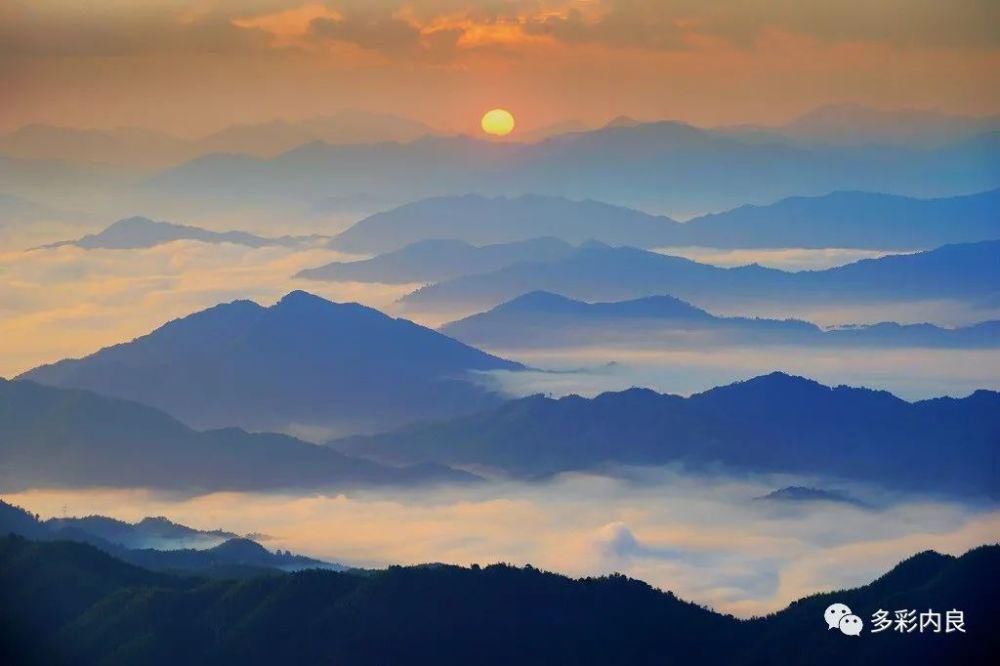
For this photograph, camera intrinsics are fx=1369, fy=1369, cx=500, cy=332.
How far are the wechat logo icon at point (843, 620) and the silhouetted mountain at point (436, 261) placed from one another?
306cm

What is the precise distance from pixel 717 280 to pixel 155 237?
13.0ft

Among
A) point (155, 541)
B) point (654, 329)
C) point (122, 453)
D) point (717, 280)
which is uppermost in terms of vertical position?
point (717, 280)

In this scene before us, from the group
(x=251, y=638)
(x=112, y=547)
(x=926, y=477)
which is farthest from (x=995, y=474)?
(x=112, y=547)

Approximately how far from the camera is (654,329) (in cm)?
945

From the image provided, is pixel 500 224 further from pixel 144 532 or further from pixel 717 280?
pixel 144 532

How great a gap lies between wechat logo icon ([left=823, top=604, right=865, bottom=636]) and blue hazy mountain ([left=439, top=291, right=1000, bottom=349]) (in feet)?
6.51

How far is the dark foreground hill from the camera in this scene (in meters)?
8.18

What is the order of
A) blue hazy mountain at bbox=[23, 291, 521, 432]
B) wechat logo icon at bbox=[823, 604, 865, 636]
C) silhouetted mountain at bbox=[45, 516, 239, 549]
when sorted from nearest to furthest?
wechat logo icon at bbox=[823, 604, 865, 636]
silhouetted mountain at bbox=[45, 516, 239, 549]
blue hazy mountain at bbox=[23, 291, 521, 432]

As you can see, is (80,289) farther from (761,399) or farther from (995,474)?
(995,474)

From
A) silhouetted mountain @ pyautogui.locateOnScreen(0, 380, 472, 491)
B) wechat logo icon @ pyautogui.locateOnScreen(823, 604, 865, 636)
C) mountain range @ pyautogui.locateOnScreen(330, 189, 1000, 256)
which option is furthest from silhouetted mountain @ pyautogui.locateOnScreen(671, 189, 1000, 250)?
silhouetted mountain @ pyautogui.locateOnScreen(0, 380, 472, 491)

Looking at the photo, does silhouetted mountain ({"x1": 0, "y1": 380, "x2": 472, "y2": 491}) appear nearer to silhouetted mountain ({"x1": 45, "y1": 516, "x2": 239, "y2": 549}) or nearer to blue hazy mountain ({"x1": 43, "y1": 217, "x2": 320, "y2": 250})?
silhouetted mountain ({"x1": 45, "y1": 516, "x2": 239, "y2": 549})

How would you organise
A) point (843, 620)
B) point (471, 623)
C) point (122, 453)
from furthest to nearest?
point (122, 453) → point (471, 623) → point (843, 620)

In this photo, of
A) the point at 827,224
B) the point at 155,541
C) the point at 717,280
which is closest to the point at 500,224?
the point at 717,280

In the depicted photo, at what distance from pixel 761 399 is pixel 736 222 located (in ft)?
4.26
